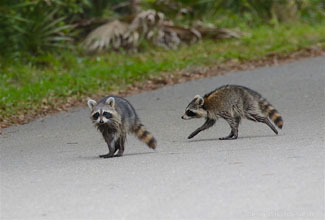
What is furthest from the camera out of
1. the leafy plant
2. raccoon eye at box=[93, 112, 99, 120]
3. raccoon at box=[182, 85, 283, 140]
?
the leafy plant

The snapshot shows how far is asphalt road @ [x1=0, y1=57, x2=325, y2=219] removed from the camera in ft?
17.2

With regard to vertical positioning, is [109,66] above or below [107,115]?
below

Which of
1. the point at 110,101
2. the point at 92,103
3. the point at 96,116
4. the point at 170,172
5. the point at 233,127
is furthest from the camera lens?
the point at 233,127

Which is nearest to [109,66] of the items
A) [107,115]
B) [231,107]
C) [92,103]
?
[231,107]

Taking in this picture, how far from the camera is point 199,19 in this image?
62.7 ft

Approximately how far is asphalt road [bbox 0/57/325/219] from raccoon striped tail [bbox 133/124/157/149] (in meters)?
0.12

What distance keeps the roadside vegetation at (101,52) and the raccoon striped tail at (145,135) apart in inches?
135

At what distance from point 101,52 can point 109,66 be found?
143cm

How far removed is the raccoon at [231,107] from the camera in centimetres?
891

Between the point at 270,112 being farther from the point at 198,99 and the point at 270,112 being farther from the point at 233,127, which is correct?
the point at 198,99

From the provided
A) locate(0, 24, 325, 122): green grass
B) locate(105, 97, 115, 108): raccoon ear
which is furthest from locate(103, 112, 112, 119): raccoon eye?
locate(0, 24, 325, 122): green grass

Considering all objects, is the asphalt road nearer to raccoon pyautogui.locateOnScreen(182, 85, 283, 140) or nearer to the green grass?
raccoon pyautogui.locateOnScreen(182, 85, 283, 140)

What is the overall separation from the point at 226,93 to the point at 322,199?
382 cm

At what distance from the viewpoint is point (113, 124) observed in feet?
25.7
